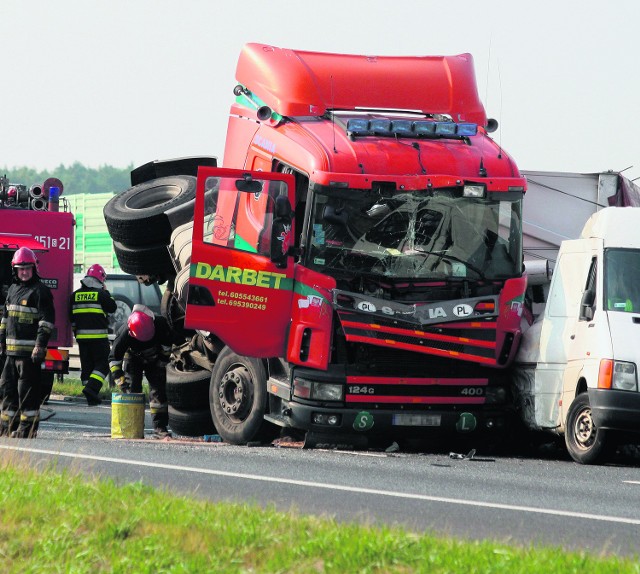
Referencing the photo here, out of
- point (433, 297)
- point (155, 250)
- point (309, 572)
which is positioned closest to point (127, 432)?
point (155, 250)

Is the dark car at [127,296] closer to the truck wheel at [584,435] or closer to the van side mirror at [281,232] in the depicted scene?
the van side mirror at [281,232]

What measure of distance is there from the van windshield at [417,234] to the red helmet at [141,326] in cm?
303

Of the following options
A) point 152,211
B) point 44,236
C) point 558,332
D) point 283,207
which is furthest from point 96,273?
point 558,332

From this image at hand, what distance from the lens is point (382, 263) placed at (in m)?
12.6

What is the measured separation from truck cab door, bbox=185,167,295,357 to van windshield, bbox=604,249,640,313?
2794 mm

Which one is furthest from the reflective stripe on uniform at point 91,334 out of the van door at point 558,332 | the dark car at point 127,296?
the van door at point 558,332

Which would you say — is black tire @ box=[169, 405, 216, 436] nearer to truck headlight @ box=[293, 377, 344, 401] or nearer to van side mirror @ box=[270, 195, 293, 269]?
truck headlight @ box=[293, 377, 344, 401]

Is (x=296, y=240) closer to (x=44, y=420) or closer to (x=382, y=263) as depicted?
(x=382, y=263)

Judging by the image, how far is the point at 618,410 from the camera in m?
11.4

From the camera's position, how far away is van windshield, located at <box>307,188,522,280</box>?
493 inches

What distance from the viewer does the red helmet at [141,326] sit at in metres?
14.9

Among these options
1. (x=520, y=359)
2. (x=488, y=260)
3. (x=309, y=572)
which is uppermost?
(x=488, y=260)

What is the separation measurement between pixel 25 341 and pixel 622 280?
19.3ft

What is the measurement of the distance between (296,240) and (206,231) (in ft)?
2.83
